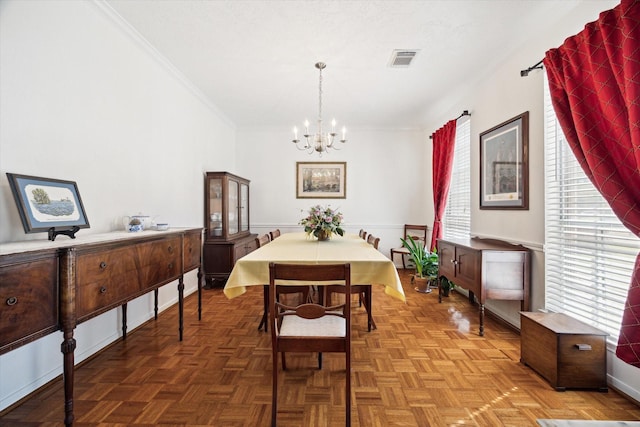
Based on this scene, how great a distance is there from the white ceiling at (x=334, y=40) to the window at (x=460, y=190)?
26.5 inches

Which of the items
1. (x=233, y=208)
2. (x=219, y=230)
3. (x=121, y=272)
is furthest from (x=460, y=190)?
(x=121, y=272)

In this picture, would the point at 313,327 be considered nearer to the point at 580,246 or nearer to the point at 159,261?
the point at 159,261

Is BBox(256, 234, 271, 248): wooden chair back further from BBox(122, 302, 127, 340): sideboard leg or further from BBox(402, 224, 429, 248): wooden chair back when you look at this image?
BBox(402, 224, 429, 248): wooden chair back

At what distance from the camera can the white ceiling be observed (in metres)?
2.30

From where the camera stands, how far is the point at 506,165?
295 centimetres

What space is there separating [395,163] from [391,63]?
2.64 meters

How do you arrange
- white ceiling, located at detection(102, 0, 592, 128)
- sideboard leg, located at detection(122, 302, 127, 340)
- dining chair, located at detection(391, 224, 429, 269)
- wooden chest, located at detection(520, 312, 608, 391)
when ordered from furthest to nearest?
1. dining chair, located at detection(391, 224, 429, 269)
2. sideboard leg, located at detection(122, 302, 127, 340)
3. white ceiling, located at detection(102, 0, 592, 128)
4. wooden chest, located at detection(520, 312, 608, 391)

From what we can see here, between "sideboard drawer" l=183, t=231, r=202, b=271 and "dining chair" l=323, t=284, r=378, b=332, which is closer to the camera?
"dining chair" l=323, t=284, r=378, b=332

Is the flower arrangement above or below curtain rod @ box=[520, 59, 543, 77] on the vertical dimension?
below

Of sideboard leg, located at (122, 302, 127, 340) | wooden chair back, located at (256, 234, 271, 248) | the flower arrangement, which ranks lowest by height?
sideboard leg, located at (122, 302, 127, 340)

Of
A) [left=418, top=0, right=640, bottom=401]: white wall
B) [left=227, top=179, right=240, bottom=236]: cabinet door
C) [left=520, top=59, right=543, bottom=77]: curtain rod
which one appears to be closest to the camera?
Result: [left=418, top=0, right=640, bottom=401]: white wall

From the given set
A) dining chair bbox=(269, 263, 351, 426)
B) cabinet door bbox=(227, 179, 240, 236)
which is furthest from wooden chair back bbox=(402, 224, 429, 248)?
dining chair bbox=(269, 263, 351, 426)

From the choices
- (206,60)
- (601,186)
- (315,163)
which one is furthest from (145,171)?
(601,186)

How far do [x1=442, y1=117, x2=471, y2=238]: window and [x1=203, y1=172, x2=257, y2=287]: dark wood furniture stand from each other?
2990mm
